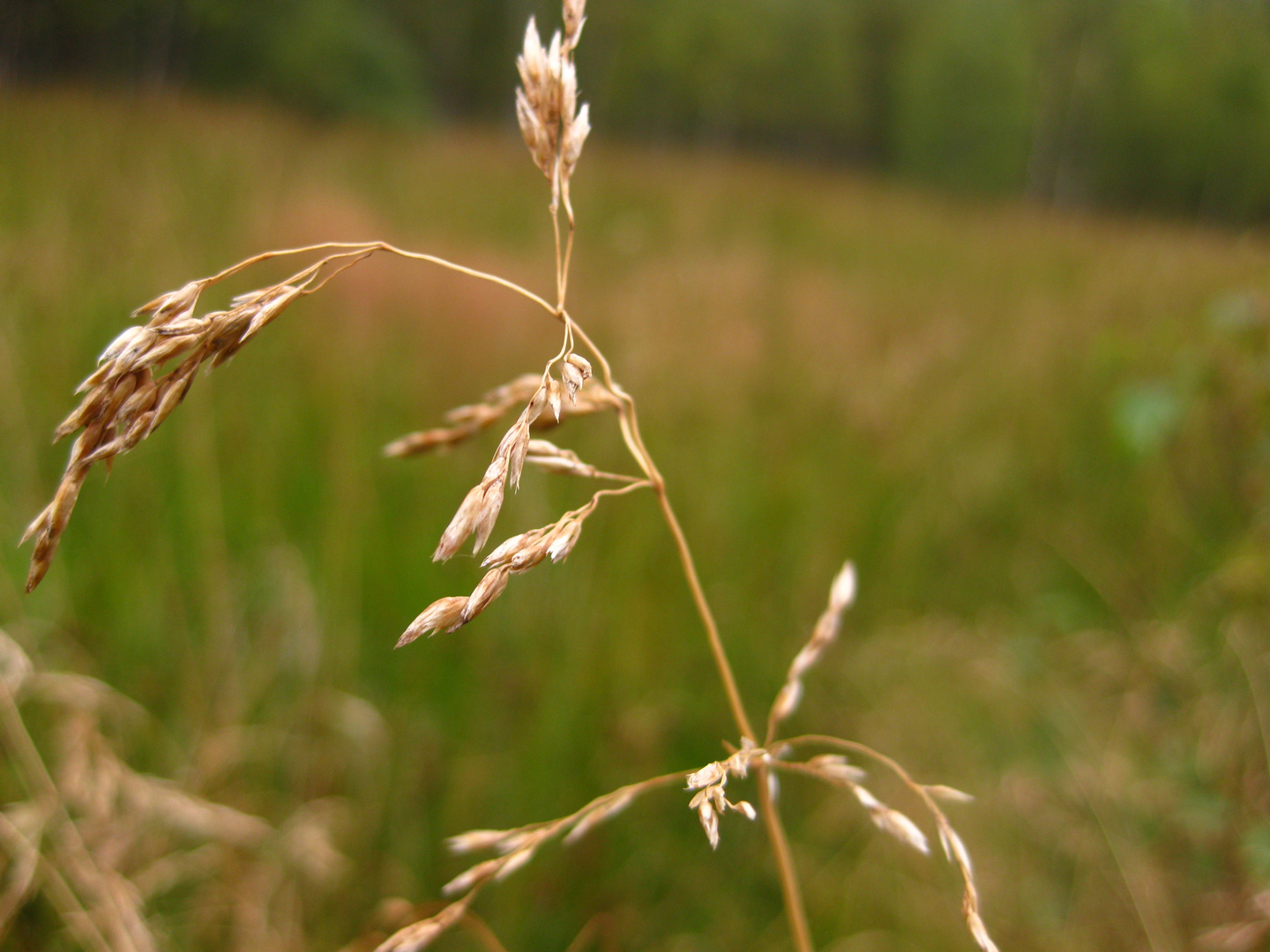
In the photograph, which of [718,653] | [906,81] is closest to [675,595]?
[718,653]

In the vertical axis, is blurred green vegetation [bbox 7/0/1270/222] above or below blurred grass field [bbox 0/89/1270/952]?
above

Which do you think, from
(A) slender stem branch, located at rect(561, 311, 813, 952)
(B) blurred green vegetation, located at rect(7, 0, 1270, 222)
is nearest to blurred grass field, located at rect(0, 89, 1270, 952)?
(A) slender stem branch, located at rect(561, 311, 813, 952)

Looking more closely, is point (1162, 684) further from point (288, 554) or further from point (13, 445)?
point (13, 445)

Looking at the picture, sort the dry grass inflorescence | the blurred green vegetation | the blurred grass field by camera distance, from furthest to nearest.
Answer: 1. the blurred green vegetation
2. the blurred grass field
3. the dry grass inflorescence

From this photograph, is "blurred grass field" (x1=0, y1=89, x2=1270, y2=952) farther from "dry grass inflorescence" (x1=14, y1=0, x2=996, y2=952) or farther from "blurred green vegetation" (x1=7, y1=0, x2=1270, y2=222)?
"blurred green vegetation" (x1=7, y1=0, x2=1270, y2=222)

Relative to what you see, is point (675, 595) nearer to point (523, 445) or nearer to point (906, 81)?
point (523, 445)

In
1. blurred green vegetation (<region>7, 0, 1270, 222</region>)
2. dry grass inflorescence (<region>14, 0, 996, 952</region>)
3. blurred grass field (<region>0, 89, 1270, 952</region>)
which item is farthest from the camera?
blurred green vegetation (<region>7, 0, 1270, 222</region>)
